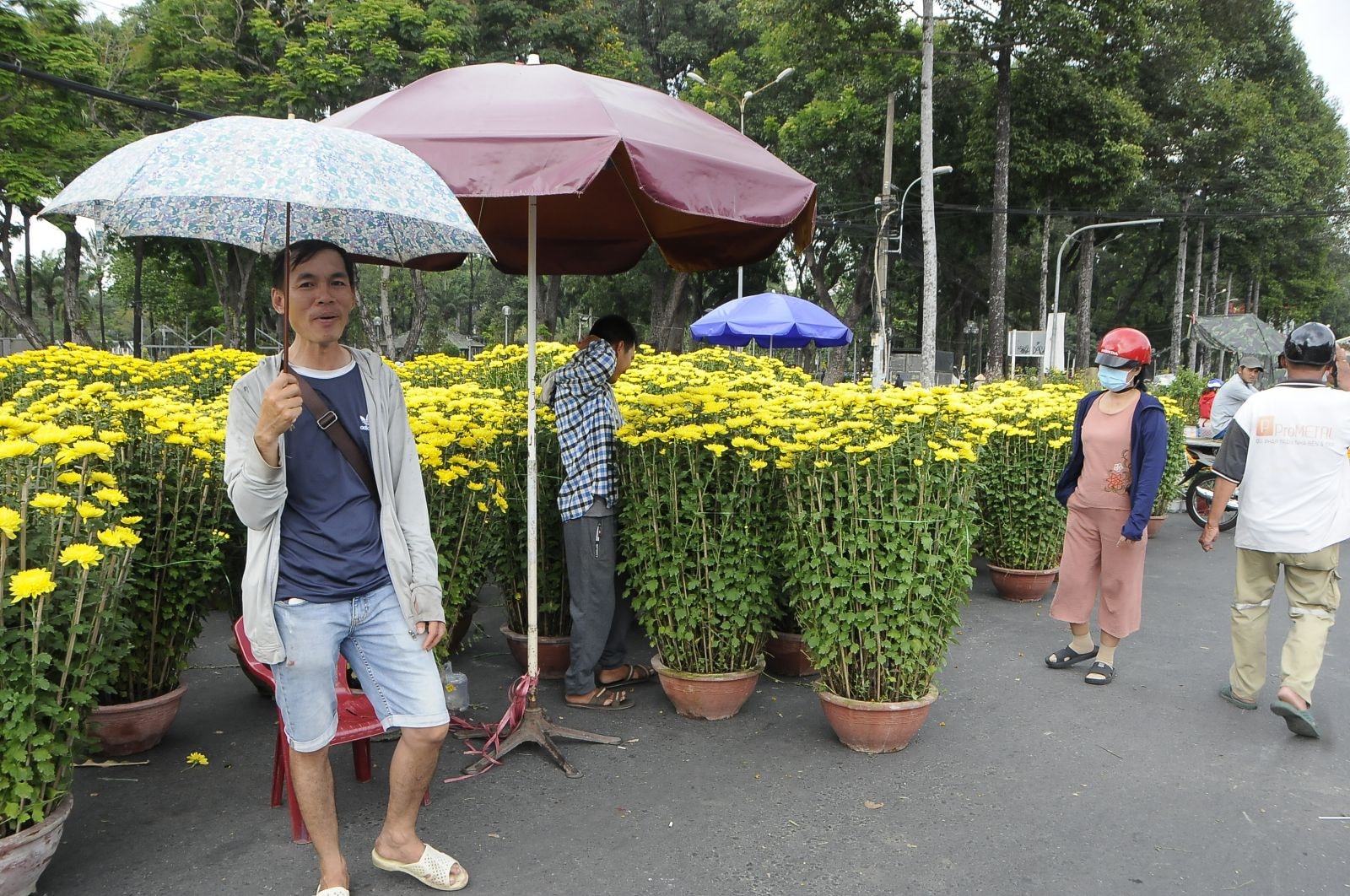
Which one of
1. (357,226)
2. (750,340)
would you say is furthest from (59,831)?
(750,340)

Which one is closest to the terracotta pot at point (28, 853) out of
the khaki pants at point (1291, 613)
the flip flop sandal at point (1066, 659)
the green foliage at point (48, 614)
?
the green foliage at point (48, 614)

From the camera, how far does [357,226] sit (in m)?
3.08

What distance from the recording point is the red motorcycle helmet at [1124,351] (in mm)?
4715

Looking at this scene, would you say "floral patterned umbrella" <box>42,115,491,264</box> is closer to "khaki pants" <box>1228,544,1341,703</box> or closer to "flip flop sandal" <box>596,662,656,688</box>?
"flip flop sandal" <box>596,662,656,688</box>

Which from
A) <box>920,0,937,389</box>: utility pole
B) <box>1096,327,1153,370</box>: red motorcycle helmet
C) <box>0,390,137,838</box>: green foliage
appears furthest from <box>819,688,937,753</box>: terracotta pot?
<box>920,0,937,389</box>: utility pole

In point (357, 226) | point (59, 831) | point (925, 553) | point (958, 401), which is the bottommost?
point (59, 831)

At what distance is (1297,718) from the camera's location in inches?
164

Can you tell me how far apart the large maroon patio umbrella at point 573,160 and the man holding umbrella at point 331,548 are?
0.55m

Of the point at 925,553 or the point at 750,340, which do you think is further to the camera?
the point at 750,340

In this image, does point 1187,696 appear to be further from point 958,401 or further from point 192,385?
point 192,385

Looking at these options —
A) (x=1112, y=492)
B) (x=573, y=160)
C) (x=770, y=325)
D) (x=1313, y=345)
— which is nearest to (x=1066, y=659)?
(x=1112, y=492)

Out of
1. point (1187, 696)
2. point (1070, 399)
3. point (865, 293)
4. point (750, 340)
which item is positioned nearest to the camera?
point (1187, 696)

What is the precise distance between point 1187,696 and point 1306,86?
43.5m

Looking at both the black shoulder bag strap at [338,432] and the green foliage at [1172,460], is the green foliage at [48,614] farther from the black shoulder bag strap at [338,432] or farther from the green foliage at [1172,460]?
the green foliage at [1172,460]
